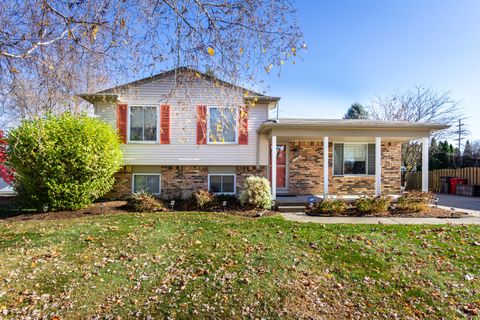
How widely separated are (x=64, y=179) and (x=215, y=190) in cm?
497

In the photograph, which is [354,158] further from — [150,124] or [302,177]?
[150,124]

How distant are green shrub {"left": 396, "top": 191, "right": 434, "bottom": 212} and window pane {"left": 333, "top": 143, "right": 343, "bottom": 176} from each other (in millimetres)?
3230

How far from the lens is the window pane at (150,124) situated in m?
10.4

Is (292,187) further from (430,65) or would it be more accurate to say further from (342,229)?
(430,65)

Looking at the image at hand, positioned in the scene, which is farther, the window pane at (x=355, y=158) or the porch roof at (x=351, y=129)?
the window pane at (x=355, y=158)

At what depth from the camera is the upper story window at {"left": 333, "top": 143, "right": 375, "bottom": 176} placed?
38.4ft

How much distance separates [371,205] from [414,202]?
1406mm

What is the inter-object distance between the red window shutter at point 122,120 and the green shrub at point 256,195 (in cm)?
495

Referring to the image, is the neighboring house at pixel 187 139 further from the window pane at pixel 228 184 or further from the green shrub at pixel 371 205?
the green shrub at pixel 371 205

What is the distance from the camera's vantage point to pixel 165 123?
33.8ft

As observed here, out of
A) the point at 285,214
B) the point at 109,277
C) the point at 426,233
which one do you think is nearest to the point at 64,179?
the point at 109,277

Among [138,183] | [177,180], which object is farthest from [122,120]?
[177,180]

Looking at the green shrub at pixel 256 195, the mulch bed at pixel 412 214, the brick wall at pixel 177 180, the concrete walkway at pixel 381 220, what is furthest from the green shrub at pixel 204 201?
the mulch bed at pixel 412 214

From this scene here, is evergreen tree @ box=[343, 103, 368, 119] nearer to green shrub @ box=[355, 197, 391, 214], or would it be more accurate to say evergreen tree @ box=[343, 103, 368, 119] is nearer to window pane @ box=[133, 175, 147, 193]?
green shrub @ box=[355, 197, 391, 214]
